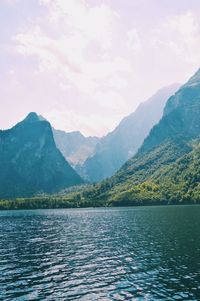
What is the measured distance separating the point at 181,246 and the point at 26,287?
40595 millimetres

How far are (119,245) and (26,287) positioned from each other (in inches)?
1486

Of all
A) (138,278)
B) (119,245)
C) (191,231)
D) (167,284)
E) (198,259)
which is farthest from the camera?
(191,231)

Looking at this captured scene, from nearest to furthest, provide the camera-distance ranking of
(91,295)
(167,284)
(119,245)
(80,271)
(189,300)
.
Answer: (189,300), (91,295), (167,284), (80,271), (119,245)

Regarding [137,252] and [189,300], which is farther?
[137,252]

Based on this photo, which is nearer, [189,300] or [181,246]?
[189,300]

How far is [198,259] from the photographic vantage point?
2456 inches

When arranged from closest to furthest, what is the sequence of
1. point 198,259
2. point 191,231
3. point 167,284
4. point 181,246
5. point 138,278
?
1. point 167,284
2. point 138,278
3. point 198,259
4. point 181,246
5. point 191,231

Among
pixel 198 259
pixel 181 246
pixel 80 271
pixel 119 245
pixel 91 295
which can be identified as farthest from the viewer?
pixel 119 245

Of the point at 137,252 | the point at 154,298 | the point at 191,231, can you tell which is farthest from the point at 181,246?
the point at 154,298

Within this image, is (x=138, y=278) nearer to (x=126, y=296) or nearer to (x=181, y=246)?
(x=126, y=296)

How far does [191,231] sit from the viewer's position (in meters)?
100

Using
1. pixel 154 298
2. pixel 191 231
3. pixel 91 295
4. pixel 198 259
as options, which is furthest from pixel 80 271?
pixel 191 231

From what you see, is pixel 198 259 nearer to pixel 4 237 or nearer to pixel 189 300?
pixel 189 300

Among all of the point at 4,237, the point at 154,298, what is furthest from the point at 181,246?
the point at 4,237
